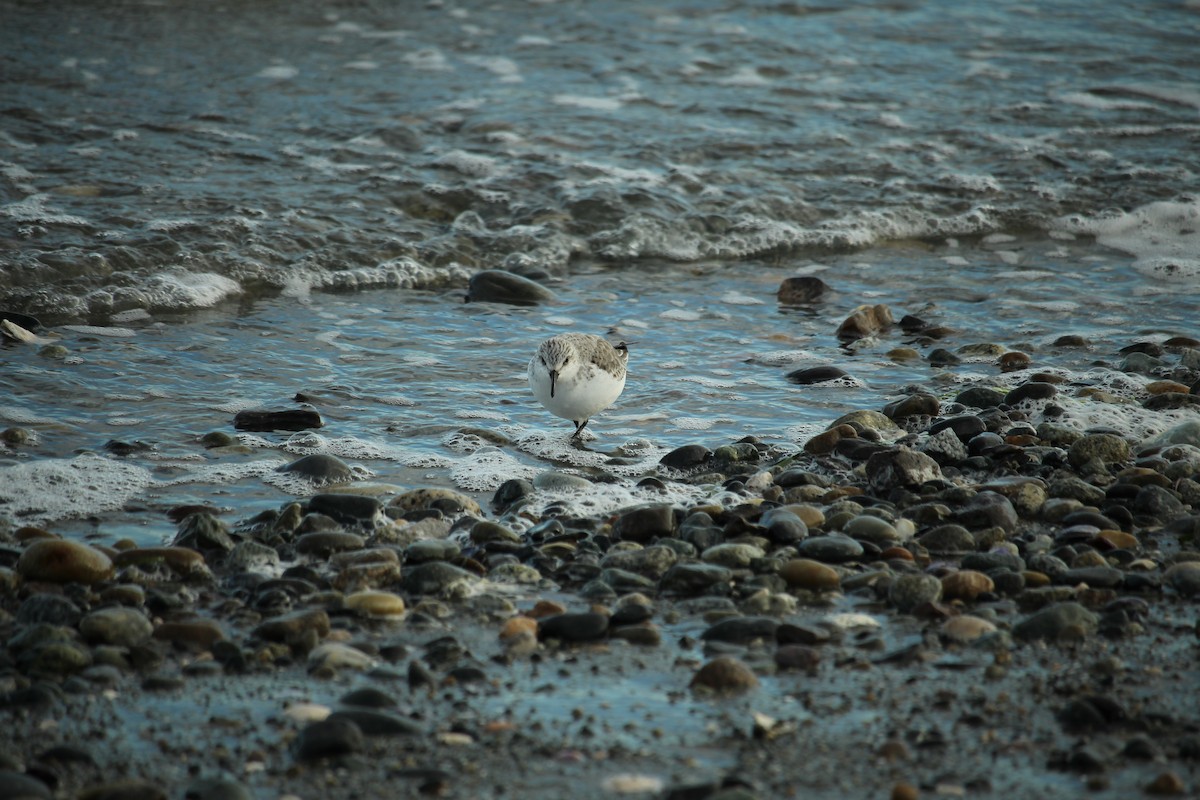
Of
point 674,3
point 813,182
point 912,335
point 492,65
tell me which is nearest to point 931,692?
point 912,335

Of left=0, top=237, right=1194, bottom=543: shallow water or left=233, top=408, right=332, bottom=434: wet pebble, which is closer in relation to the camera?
left=0, top=237, right=1194, bottom=543: shallow water

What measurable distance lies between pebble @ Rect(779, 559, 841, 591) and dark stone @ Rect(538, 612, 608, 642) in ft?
2.80

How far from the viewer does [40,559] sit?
430 cm

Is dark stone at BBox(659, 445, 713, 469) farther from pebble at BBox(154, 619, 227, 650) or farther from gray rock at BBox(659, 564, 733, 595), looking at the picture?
pebble at BBox(154, 619, 227, 650)

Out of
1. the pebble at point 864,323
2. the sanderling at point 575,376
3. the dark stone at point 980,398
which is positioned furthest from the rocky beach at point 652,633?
the pebble at point 864,323

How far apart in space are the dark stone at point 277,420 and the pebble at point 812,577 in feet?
9.99

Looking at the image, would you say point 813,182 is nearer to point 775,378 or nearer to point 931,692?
point 775,378

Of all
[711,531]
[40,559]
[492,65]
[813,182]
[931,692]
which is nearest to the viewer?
[931,692]

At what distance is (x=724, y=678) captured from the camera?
11.9ft

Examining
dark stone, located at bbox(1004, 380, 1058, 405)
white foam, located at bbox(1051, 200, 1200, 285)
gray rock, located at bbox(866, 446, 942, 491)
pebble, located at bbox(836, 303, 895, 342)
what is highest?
white foam, located at bbox(1051, 200, 1200, 285)

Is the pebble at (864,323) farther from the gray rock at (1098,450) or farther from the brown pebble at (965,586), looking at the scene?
the brown pebble at (965,586)

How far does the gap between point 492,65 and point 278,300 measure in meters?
6.48

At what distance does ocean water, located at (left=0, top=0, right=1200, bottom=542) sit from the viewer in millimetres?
6602

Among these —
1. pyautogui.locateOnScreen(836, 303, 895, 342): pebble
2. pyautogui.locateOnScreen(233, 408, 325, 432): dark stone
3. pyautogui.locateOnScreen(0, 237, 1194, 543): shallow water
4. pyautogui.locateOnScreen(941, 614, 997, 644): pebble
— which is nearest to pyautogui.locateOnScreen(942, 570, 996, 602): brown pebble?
pyautogui.locateOnScreen(941, 614, 997, 644): pebble
